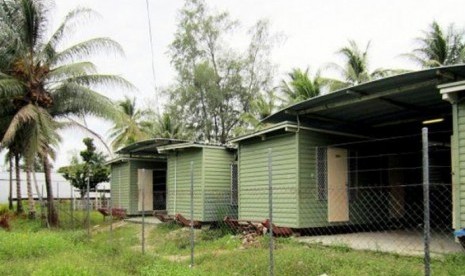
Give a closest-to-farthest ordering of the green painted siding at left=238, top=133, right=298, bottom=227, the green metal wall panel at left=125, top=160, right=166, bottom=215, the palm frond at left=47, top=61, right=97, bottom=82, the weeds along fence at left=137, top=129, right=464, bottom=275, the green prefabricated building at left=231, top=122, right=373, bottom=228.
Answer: the weeds along fence at left=137, top=129, right=464, bottom=275 → the green prefabricated building at left=231, top=122, right=373, bottom=228 → the green painted siding at left=238, top=133, right=298, bottom=227 → the palm frond at left=47, top=61, right=97, bottom=82 → the green metal wall panel at left=125, top=160, right=166, bottom=215

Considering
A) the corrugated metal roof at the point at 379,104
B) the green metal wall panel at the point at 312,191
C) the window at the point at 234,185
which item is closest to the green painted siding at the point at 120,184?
the window at the point at 234,185

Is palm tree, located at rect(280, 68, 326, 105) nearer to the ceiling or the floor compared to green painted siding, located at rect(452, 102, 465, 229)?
nearer to the ceiling

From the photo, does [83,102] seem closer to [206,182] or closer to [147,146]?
[147,146]

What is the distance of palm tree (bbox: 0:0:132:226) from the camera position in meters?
16.0

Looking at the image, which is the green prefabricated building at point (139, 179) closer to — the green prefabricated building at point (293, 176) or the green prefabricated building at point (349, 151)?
the green prefabricated building at point (349, 151)

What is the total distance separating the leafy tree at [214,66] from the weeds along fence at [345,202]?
51.9ft

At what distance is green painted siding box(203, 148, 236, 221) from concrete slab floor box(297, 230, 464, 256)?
477 centimetres

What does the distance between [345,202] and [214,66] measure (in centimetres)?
1947

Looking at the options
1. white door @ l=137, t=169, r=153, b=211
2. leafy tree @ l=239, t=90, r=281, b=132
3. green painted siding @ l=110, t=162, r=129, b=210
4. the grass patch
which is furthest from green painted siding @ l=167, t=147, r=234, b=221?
leafy tree @ l=239, t=90, r=281, b=132

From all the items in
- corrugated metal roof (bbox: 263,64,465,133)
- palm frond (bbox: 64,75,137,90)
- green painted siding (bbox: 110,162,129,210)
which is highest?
palm frond (bbox: 64,75,137,90)

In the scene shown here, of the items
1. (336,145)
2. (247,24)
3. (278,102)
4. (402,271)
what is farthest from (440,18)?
(402,271)

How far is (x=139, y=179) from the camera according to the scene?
20.9 metres

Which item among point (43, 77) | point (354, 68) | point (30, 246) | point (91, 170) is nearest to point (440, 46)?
point (354, 68)

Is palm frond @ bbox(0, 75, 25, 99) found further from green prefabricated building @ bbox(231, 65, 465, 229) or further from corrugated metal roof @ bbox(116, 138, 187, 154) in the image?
green prefabricated building @ bbox(231, 65, 465, 229)
